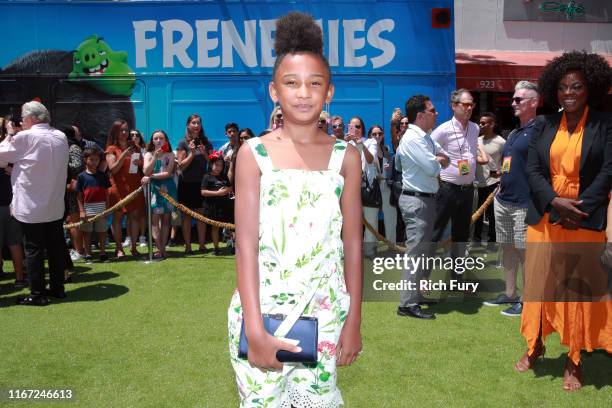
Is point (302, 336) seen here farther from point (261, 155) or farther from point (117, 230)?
point (117, 230)

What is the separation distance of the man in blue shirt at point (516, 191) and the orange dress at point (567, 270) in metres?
0.98

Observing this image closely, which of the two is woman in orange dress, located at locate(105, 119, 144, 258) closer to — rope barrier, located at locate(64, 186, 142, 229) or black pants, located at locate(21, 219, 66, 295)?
rope barrier, located at locate(64, 186, 142, 229)

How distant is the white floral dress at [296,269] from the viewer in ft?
6.90

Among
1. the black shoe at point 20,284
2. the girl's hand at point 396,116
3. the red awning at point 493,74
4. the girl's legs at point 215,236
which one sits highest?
the red awning at point 493,74

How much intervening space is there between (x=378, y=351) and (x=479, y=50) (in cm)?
1206

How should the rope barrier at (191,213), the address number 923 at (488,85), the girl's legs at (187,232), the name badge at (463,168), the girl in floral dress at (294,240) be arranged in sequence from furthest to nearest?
the address number 923 at (488,85) < the girl's legs at (187,232) < the rope barrier at (191,213) < the name badge at (463,168) < the girl in floral dress at (294,240)

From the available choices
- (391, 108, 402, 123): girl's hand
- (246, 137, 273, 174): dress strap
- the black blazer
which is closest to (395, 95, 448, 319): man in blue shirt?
the black blazer

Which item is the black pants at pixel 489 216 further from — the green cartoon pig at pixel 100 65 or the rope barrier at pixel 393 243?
the green cartoon pig at pixel 100 65

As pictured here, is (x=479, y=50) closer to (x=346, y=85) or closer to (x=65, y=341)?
(x=346, y=85)

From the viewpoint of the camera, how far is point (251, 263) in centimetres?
208

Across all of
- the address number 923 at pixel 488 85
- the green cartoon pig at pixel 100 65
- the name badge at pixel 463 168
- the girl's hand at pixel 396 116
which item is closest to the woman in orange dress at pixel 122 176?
the green cartoon pig at pixel 100 65

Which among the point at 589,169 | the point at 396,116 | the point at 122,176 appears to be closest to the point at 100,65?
the point at 122,176

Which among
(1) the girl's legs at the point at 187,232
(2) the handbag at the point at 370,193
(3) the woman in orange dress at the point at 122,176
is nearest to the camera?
(2) the handbag at the point at 370,193

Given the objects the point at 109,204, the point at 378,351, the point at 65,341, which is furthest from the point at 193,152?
the point at 378,351
